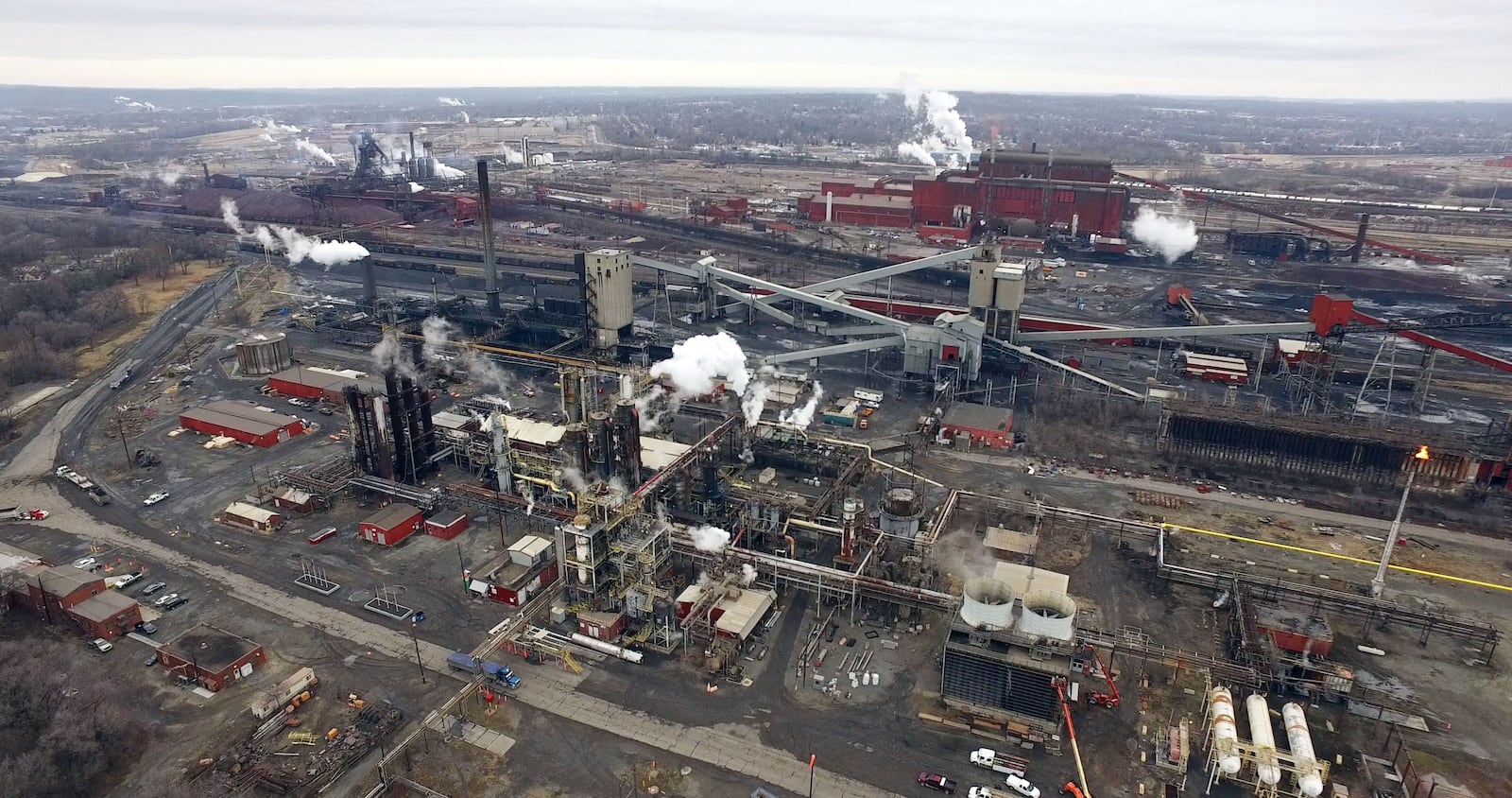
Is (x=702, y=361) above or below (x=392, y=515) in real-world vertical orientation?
above

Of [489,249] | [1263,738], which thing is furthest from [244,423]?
[1263,738]

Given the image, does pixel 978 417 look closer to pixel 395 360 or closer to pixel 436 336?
pixel 395 360

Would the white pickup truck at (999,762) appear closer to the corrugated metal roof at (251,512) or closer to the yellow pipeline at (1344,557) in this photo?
the yellow pipeline at (1344,557)

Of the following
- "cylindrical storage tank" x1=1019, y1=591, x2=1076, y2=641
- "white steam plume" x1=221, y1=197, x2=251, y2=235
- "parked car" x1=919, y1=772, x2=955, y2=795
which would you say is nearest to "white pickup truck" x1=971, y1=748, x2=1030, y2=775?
"parked car" x1=919, y1=772, x2=955, y2=795

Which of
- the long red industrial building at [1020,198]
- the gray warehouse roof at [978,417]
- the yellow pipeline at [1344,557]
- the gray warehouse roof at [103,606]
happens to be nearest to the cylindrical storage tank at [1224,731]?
the yellow pipeline at [1344,557]

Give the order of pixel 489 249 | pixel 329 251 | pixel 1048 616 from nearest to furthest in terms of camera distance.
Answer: pixel 1048 616, pixel 489 249, pixel 329 251

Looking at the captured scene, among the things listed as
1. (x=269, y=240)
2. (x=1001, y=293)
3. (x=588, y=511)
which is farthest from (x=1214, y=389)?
(x=269, y=240)

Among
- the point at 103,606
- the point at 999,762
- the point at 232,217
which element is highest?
the point at 232,217
